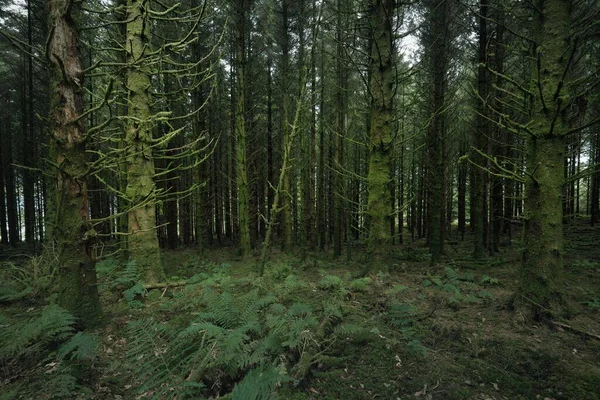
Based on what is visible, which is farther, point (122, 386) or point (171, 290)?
point (171, 290)

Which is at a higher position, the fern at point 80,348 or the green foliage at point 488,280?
the fern at point 80,348

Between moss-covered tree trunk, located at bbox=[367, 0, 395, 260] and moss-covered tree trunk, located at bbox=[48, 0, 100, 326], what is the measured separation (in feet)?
17.0

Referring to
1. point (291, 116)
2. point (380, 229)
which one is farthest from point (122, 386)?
point (291, 116)

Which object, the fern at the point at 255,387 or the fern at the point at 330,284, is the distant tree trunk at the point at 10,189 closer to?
the fern at the point at 330,284

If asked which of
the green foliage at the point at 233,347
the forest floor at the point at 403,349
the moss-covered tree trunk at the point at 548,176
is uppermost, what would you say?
the moss-covered tree trunk at the point at 548,176

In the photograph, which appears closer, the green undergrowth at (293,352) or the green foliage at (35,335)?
the green undergrowth at (293,352)

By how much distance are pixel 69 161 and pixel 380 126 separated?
5.60 meters

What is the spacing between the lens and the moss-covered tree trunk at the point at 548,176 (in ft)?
12.6

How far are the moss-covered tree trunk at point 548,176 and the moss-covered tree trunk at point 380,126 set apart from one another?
102 inches

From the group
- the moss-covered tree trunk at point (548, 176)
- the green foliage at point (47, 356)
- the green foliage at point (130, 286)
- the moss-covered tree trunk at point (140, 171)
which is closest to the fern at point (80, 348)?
the green foliage at point (47, 356)

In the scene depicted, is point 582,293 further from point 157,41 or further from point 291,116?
point 157,41

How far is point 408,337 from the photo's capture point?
3477mm

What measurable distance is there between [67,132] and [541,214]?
20.4 feet

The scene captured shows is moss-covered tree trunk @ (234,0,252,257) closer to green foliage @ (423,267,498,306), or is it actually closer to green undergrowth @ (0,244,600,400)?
green undergrowth @ (0,244,600,400)
